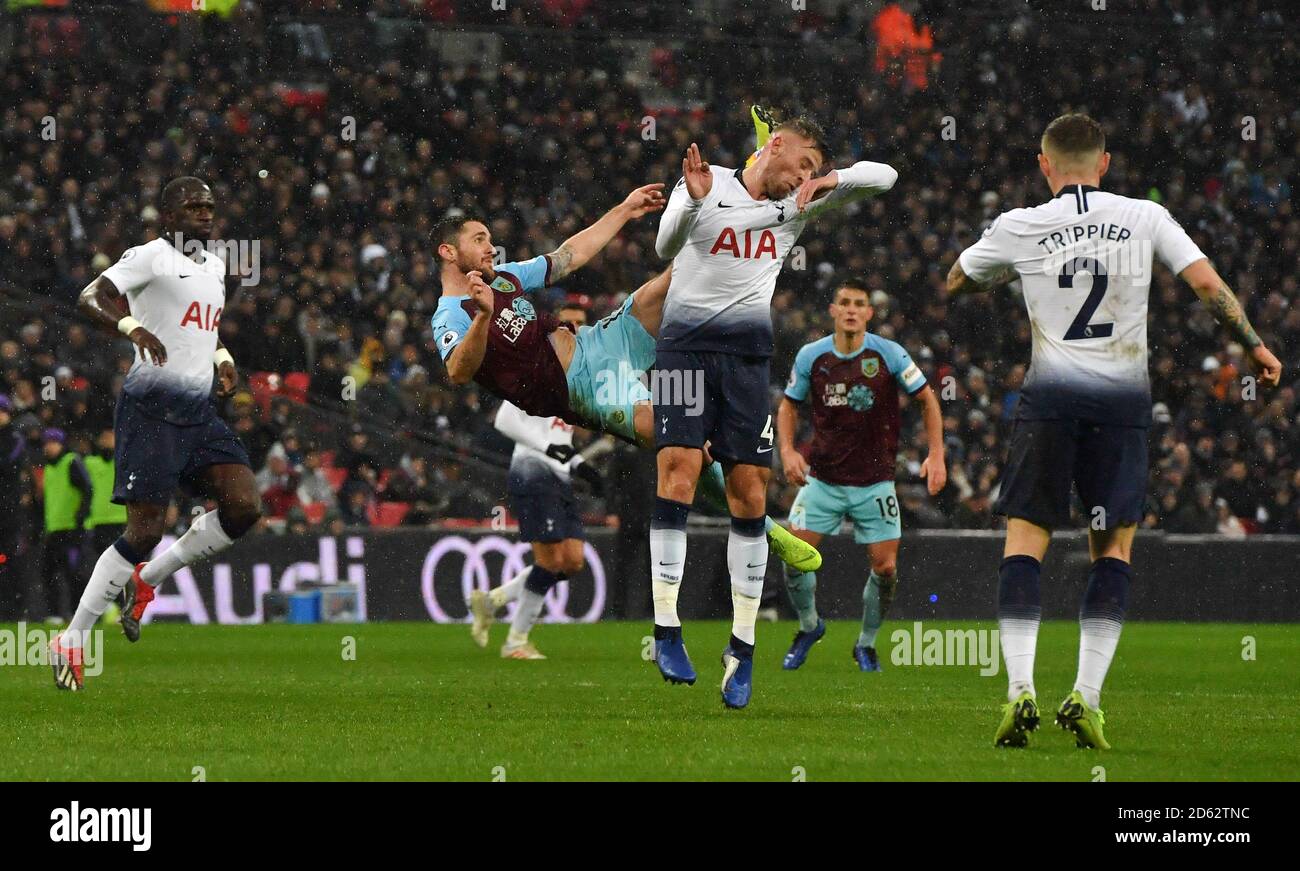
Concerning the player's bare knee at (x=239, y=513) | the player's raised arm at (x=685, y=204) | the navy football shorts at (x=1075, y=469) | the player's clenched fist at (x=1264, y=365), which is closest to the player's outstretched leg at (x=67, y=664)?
the player's bare knee at (x=239, y=513)

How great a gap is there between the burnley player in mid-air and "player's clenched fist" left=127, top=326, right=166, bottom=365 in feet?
1.29

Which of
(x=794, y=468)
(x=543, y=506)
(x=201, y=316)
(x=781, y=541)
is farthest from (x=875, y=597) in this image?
(x=201, y=316)

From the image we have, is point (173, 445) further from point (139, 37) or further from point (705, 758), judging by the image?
point (139, 37)

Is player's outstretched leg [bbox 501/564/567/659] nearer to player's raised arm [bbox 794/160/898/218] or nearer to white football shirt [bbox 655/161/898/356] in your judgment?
white football shirt [bbox 655/161/898/356]

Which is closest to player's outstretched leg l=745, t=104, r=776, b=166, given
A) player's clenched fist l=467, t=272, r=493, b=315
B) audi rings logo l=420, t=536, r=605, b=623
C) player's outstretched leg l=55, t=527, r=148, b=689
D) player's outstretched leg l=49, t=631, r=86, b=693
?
player's clenched fist l=467, t=272, r=493, b=315

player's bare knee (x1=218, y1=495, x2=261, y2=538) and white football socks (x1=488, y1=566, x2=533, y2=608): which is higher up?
player's bare knee (x1=218, y1=495, x2=261, y2=538)

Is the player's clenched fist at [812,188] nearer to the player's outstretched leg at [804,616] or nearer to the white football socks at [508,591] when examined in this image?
the player's outstretched leg at [804,616]

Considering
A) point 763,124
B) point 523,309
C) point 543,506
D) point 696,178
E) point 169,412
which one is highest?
point 763,124

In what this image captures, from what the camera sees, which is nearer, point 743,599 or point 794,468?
point 743,599

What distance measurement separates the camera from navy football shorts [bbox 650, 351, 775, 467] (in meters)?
8.42

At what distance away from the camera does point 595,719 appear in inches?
317

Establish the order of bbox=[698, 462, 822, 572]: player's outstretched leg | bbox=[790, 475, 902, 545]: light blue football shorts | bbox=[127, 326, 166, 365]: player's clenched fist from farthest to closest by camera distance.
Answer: bbox=[790, 475, 902, 545]: light blue football shorts → bbox=[698, 462, 822, 572]: player's outstretched leg → bbox=[127, 326, 166, 365]: player's clenched fist

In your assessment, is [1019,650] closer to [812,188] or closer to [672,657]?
[672,657]

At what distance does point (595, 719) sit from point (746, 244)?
2.26 metres
